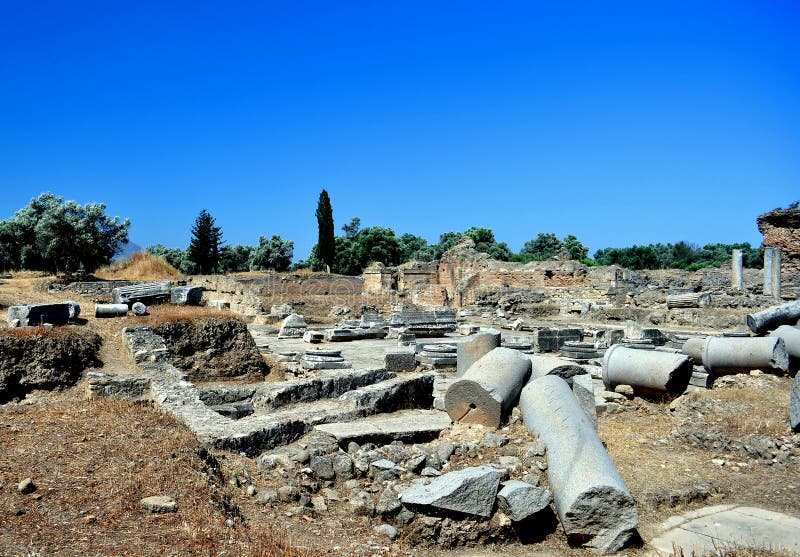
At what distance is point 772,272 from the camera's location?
2562 centimetres

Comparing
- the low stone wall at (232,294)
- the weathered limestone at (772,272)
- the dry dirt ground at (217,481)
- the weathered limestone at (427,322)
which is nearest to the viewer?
the dry dirt ground at (217,481)

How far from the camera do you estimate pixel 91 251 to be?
31062mm

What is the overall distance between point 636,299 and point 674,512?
23970 millimetres

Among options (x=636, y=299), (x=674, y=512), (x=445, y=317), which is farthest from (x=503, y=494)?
(x=636, y=299)

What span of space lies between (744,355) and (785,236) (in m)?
19.9

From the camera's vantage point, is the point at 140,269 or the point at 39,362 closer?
the point at 39,362

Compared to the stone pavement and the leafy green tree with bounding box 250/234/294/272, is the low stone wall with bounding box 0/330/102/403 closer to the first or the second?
the stone pavement

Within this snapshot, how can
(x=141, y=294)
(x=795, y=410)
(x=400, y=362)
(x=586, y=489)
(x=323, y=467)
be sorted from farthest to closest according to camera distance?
1. (x=141, y=294)
2. (x=400, y=362)
3. (x=795, y=410)
4. (x=323, y=467)
5. (x=586, y=489)

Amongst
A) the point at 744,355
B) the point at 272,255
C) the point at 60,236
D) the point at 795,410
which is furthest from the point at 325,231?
the point at 795,410

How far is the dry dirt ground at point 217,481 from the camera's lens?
3.64m

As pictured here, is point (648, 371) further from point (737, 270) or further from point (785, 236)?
point (737, 270)

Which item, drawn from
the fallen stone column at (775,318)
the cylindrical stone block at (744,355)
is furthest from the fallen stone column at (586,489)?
the fallen stone column at (775,318)

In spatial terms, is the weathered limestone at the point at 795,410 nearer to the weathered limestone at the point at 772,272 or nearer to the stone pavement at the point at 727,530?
the stone pavement at the point at 727,530

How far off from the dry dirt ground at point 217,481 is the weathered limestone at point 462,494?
0.34m
